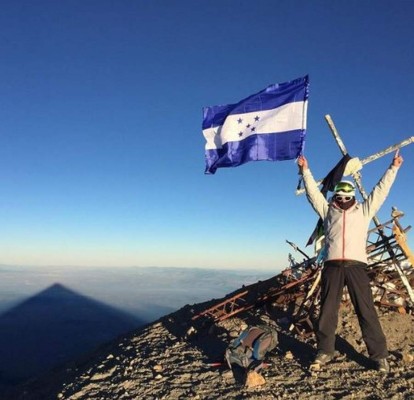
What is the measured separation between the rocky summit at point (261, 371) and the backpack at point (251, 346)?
0.24 meters

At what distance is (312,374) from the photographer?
7.96 meters

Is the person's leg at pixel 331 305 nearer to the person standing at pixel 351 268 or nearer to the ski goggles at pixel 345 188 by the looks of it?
the person standing at pixel 351 268

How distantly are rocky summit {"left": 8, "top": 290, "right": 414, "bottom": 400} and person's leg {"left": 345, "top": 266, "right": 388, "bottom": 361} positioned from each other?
45 centimetres

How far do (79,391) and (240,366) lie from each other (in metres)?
3.58

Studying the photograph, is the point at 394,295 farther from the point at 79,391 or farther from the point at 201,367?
the point at 79,391

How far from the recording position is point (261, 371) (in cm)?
834

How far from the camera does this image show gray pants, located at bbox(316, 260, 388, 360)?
25.9ft

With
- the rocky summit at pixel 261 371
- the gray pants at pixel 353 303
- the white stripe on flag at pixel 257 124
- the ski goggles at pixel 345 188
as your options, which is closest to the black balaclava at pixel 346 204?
the ski goggles at pixel 345 188

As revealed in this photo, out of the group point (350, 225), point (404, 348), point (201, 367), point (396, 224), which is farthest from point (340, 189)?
point (201, 367)

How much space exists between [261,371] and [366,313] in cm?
230

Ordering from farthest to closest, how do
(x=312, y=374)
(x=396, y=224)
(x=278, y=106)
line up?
(x=278, y=106) → (x=396, y=224) → (x=312, y=374)

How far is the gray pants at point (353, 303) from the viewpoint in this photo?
7902mm

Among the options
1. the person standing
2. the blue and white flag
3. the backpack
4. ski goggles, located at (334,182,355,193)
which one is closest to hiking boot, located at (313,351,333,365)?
the person standing

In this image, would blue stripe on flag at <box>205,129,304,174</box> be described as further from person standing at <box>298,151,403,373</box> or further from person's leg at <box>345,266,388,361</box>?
person's leg at <box>345,266,388,361</box>
